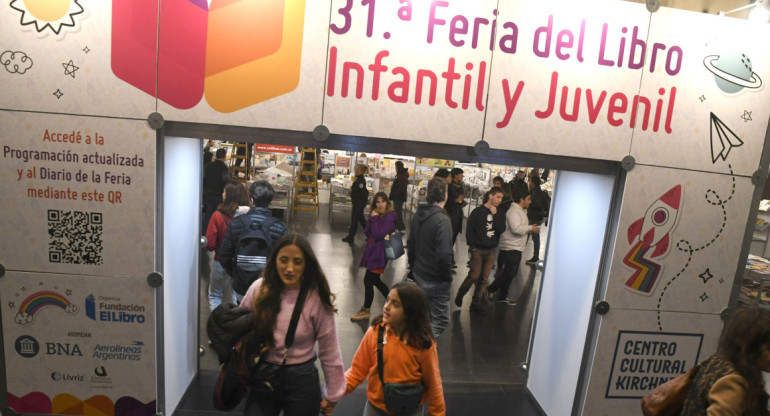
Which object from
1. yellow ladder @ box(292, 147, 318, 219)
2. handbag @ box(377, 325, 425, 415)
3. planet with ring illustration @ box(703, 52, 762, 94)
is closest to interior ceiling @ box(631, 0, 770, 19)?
planet with ring illustration @ box(703, 52, 762, 94)

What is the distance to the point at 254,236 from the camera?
3963mm

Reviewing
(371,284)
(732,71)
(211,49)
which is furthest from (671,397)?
(371,284)

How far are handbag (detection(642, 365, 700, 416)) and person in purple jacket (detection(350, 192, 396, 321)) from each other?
3311 mm

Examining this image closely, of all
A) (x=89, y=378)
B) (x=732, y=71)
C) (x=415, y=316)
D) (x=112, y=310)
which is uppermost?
(x=732, y=71)

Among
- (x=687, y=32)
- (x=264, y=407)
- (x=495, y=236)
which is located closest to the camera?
(x=264, y=407)

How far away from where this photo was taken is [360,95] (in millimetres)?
3148

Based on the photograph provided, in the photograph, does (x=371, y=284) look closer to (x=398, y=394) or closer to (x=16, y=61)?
(x=398, y=394)

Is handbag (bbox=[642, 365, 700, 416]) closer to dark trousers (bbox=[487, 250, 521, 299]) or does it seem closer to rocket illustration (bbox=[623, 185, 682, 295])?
rocket illustration (bbox=[623, 185, 682, 295])

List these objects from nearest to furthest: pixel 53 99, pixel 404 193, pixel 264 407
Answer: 1. pixel 264 407
2. pixel 53 99
3. pixel 404 193

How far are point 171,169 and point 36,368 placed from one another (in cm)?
150

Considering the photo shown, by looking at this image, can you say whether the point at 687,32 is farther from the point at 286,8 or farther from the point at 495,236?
the point at 495,236

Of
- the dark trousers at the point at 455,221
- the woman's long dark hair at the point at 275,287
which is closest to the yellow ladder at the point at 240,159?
the dark trousers at the point at 455,221

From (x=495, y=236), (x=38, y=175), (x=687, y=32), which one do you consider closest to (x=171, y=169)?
(x=38, y=175)

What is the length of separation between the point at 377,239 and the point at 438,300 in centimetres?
127
